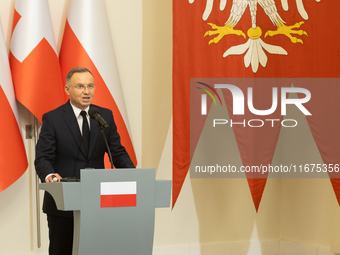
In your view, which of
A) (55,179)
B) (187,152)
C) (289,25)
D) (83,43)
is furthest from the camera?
(289,25)

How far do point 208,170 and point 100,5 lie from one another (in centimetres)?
204

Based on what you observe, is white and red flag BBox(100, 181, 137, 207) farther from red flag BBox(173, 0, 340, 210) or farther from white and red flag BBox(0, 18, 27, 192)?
red flag BBox(173, 0, 340, 210)

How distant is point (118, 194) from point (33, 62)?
6.92 feet

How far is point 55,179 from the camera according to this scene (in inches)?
88.9

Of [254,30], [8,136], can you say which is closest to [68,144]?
[8,136]

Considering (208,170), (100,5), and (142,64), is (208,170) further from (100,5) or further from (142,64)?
(100,5)

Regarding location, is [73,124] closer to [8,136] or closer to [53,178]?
[53,178]

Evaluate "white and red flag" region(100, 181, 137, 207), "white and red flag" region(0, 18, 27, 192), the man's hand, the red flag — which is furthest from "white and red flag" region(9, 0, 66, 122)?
"white and red flag" region(100, 181, 137, 207)

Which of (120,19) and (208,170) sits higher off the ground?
(120,19)

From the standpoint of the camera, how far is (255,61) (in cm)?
464

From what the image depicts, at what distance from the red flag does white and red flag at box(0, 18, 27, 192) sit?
1409mm

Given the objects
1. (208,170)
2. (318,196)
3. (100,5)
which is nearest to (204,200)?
(208,170)

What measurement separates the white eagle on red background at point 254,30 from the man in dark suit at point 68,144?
7.00 ft

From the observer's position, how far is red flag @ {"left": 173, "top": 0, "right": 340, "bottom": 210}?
166 inches
